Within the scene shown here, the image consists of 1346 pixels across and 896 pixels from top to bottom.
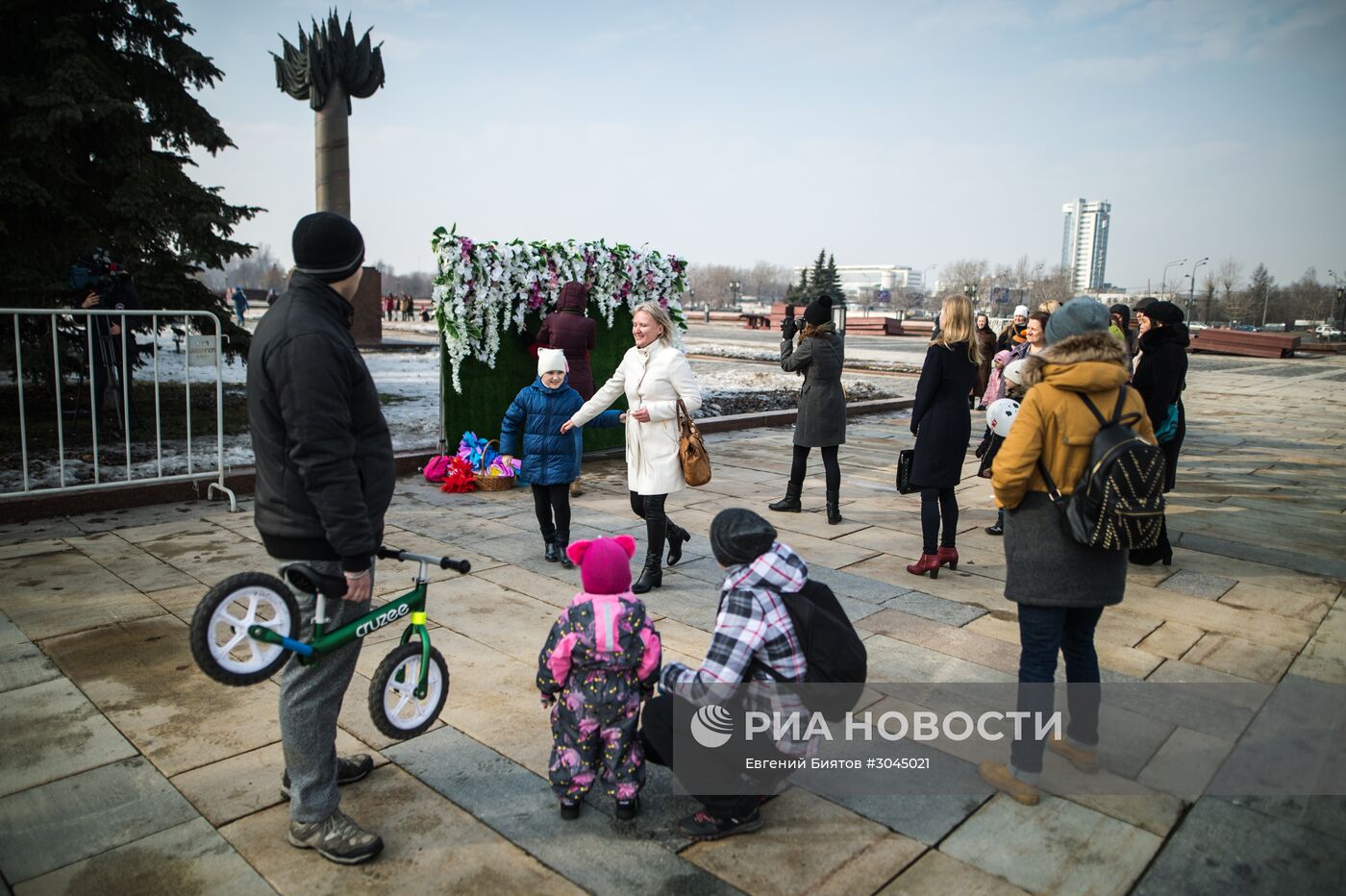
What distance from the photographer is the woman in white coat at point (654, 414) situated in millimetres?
5348

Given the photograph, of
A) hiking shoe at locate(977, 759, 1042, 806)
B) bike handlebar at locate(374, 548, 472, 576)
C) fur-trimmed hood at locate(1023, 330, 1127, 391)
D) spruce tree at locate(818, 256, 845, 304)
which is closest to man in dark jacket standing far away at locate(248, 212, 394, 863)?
bike handlebar at locate(374, 548, 472, 576)

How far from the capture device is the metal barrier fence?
662 cm

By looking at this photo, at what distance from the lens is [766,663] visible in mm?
2771

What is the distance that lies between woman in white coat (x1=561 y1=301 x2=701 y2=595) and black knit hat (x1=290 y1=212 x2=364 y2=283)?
8.98ft

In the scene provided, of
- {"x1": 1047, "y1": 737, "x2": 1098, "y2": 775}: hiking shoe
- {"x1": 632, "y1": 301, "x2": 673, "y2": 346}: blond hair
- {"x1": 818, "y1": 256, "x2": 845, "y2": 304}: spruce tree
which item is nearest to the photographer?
{"x1": 1047, "y1": 737, "x2": 1098, "y2": 775}: hiking shoe

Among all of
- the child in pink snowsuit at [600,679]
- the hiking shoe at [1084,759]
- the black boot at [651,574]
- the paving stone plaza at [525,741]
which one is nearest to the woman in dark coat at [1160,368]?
the paving stone plaza at [525,741]

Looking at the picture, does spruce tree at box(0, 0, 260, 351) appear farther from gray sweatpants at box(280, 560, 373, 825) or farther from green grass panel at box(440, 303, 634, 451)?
gray sweatpants at box(280, 560, 373, 825)

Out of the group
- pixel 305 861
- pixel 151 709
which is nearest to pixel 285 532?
pixel 305 861

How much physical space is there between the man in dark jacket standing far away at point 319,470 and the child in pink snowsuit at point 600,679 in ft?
2.03

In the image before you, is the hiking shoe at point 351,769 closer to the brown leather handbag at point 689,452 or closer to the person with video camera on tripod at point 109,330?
the brown leather handbag at point 689,452

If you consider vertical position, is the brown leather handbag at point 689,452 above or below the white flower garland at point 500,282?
below

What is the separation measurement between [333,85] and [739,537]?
51.9 feet

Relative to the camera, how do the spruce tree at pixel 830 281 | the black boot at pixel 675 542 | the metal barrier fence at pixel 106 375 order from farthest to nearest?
the spruce tree at pixel 830 281
the metal barrier fence at pixel 106 375
the black boot at pixel 675 542

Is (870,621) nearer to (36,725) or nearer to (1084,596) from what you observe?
(1084,596)
